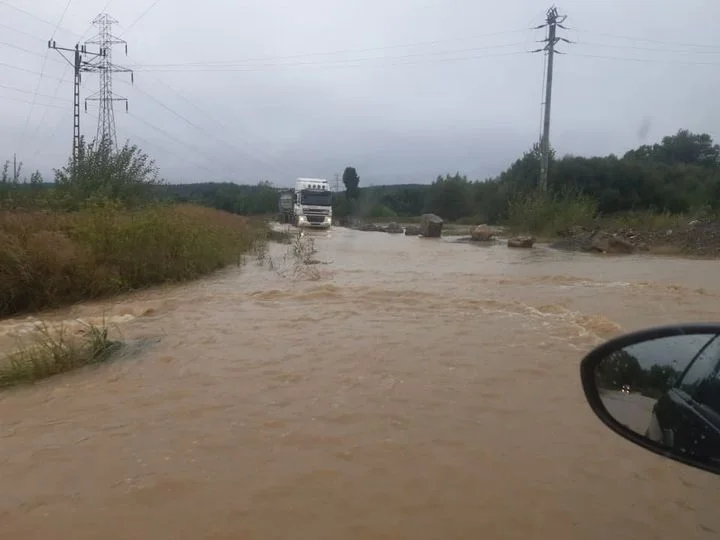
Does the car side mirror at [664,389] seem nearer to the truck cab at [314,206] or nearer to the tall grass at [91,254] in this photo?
the tall grass at [91,254]

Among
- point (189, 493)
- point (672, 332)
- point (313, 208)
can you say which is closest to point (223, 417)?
point (189, 493)

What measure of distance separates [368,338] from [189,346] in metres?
2.13

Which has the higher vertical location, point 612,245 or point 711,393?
point 711,393

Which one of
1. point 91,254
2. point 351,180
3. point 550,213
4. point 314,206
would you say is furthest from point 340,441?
point 351,180

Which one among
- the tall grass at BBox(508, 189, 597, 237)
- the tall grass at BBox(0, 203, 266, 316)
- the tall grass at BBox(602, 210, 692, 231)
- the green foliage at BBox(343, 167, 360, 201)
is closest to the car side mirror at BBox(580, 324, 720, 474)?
the tall grass at BBox(0, 203, 266, 316)

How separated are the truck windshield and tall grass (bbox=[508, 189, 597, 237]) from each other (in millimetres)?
12457

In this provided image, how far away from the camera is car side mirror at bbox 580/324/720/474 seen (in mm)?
2146

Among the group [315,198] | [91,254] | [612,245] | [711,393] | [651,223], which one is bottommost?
[91,254]

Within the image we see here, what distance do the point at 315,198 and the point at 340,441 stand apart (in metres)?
35.6

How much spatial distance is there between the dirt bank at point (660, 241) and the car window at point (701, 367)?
2047cm

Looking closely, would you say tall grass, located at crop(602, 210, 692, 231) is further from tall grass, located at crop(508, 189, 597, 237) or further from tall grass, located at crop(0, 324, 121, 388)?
tall grass, located at crop(0, 324, 121, 388)

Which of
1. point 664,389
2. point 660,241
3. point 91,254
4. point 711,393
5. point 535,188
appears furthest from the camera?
point 535,188

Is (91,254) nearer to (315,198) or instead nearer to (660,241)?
(660,241)

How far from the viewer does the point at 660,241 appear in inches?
903
